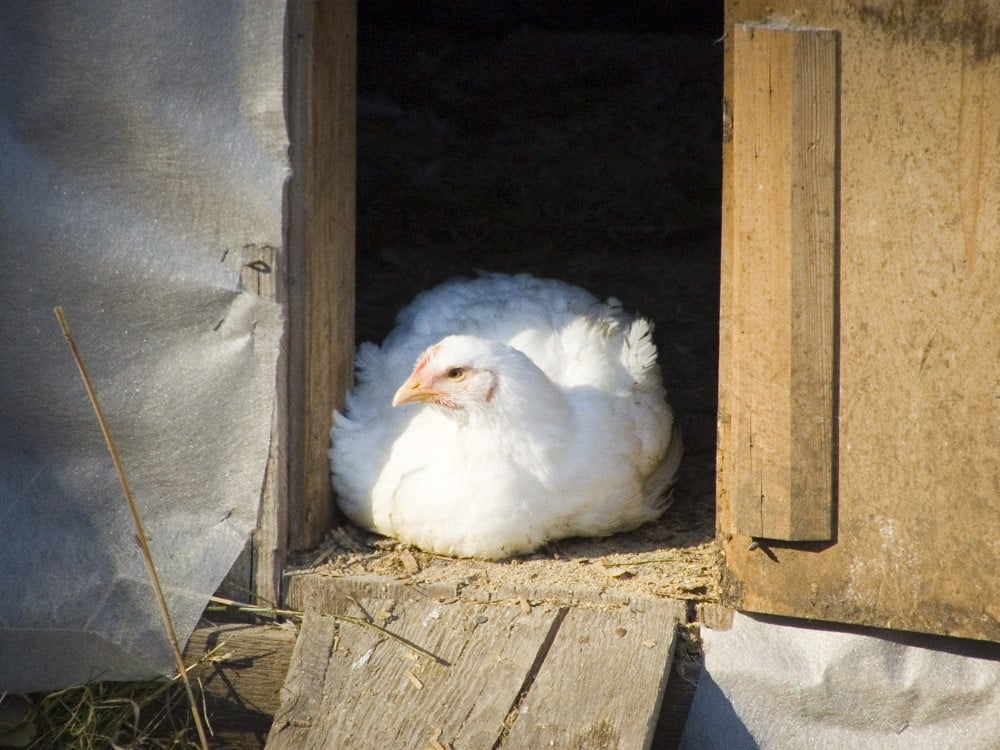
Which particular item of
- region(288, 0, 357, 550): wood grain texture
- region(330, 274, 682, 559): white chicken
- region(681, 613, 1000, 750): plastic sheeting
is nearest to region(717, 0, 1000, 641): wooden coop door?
region(681, 613, 1000, 750): plastic sheeting

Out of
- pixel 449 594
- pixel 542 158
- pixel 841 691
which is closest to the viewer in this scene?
pixel 841 691

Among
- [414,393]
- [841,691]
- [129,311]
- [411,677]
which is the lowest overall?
[841,691]

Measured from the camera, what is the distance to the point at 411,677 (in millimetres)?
2941

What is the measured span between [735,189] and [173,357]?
1.53 m

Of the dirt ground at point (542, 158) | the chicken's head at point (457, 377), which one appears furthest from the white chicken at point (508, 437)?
the dirt ground at point (542, 158)

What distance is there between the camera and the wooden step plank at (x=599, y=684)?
273 cm

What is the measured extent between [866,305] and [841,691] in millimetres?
1027

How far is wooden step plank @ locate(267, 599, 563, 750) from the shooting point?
2.81 metres

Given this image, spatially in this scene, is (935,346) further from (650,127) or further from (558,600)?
(650,127)

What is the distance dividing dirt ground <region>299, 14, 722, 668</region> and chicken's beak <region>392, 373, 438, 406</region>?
2.00 metres

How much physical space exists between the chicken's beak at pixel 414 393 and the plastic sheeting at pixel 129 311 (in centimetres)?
42

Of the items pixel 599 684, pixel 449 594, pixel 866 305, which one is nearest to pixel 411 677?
pixel 449 594

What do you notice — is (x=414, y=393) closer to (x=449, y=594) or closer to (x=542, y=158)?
(x=449, y=594)

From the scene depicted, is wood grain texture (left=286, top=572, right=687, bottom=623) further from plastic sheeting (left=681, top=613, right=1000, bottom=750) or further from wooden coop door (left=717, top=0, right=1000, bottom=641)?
wooden coop door (left=717, top=0, right=1000, bottom=641)
